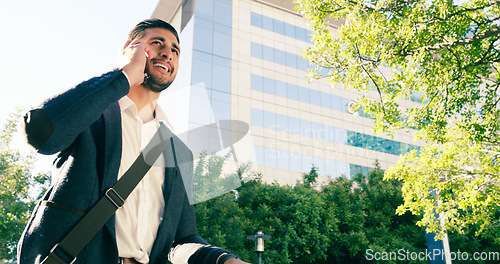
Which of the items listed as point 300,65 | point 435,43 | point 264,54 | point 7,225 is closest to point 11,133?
point 7,225

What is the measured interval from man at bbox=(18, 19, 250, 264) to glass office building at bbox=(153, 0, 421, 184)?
853 inches

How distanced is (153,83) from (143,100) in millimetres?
97

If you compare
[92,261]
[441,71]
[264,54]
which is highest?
[264,54]

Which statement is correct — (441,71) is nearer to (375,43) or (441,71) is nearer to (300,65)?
(375,43)

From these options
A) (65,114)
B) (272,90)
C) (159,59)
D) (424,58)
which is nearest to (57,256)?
(65,114)

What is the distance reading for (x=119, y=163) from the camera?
118 centimetres

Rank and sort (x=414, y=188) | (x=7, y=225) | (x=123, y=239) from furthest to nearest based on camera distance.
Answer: (x=7, y=225) → (x=414, y=188) → (x=123, y=239)

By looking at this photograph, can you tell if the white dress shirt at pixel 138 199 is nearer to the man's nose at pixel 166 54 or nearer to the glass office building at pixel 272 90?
the man's nose at pixel 166 54

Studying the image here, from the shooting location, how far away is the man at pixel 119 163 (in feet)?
3.18

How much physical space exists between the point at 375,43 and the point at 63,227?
7593 millimetres

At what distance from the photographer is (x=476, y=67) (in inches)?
298

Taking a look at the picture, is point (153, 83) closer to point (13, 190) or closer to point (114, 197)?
point (114, 197)

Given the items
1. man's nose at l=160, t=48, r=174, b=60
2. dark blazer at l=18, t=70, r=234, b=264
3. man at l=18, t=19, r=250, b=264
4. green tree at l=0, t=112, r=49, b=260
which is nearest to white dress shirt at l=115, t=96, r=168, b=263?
man at l=18, t=19, r=250, b=264
